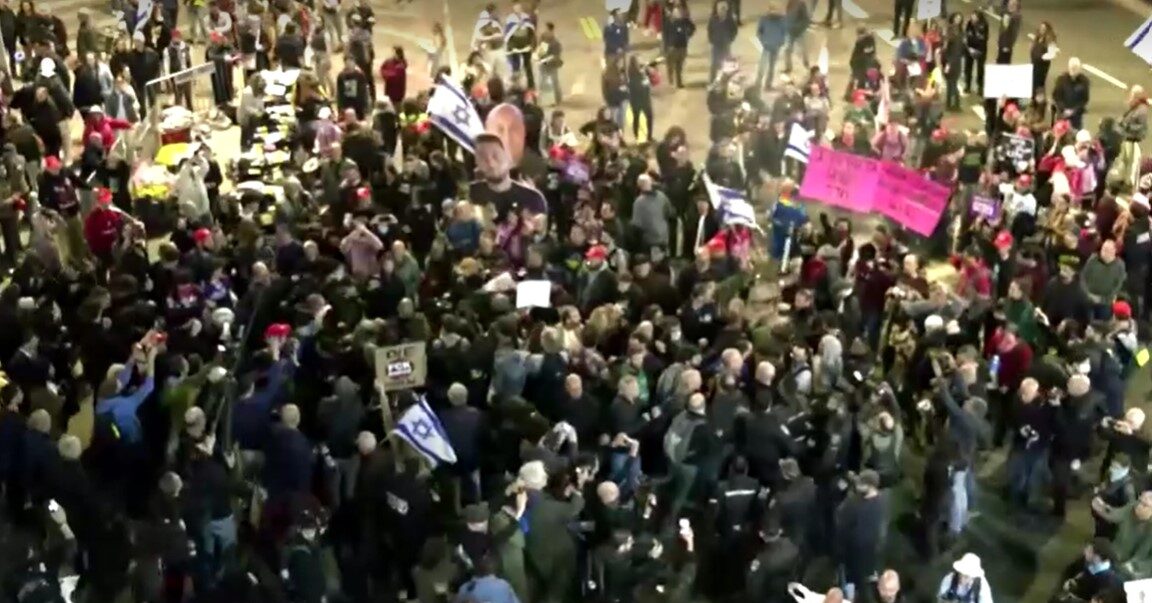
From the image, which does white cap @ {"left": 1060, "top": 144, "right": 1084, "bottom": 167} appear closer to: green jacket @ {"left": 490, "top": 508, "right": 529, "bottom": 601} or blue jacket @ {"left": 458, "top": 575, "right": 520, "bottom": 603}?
green jacket @ {"left": 490, "top": 508, "right": 529, "bottom": 601}

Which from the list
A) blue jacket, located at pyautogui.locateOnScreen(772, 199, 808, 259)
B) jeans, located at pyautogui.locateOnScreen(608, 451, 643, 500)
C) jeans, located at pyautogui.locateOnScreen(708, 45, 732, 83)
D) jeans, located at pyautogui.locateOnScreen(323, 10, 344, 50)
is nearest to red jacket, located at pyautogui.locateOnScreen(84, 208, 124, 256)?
jeans, located at pyautogui.locateOnScreen(608, 451, 643, 500)

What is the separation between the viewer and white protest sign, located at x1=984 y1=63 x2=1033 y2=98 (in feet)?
63.6

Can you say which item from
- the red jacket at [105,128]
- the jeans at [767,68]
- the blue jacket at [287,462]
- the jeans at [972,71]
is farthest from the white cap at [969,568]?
the jeans at [767,68]

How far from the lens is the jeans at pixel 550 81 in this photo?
24375mm

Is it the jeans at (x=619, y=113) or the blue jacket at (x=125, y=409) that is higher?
the blue jacket at (x=125, y=409)

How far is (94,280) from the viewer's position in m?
15.0

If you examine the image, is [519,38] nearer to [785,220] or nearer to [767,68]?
[767,68]

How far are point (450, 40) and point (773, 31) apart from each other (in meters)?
8.10

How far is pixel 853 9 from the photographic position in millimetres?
29938

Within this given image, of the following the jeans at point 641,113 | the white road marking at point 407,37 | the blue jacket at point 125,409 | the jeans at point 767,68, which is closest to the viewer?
the blue jacket at point 125,409

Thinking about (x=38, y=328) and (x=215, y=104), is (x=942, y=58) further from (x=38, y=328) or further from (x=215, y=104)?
(x=38, y=328)

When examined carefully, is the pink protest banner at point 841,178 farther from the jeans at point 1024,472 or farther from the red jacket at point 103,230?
the red jacket at point 103,230

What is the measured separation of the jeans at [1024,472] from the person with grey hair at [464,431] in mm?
4696

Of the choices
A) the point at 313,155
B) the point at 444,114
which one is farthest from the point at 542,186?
the point at 313,155
